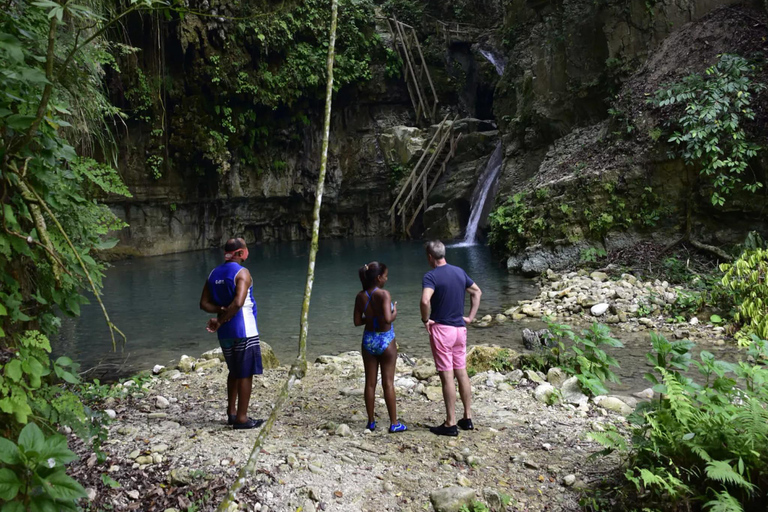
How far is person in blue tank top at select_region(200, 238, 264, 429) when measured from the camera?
4.14 m

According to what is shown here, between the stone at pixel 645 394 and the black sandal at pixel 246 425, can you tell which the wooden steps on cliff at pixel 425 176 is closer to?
the stone at pixel 645 394

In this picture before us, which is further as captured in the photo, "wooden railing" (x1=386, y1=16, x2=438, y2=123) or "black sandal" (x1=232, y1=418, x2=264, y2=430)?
"wooden railing" (x1=386, y1=16, x2=438, y2=123)

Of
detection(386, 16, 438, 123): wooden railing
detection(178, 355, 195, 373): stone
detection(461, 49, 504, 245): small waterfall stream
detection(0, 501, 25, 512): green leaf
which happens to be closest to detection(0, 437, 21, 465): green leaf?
detection(0, 501, 25, 512): green leaf

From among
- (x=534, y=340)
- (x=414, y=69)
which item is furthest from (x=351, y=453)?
(x=414, y=69)

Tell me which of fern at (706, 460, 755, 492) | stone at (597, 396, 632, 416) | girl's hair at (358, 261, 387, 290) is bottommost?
stone at (597, 396, 632, 416)

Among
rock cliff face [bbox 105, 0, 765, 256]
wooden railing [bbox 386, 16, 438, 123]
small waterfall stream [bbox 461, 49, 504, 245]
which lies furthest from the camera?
wooden railing [bbox 386, 16, 438, 123]

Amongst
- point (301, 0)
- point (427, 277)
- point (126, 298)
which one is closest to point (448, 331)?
point (427, 277)

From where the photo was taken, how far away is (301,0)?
22344mm

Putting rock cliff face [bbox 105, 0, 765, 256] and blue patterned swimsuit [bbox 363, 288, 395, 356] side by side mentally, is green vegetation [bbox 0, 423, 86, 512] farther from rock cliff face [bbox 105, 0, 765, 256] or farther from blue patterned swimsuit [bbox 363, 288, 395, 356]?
rock cliff face [bbox 105, 0, 765, 256]

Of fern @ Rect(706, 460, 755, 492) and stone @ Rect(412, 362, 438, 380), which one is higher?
fern @ Rect(706, 460, 755, 492)

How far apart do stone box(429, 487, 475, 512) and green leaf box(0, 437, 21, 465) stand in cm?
215

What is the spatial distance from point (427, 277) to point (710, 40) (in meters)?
11.3

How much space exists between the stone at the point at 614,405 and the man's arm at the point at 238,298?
342 centimetres

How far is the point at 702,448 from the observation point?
267 centimetres
